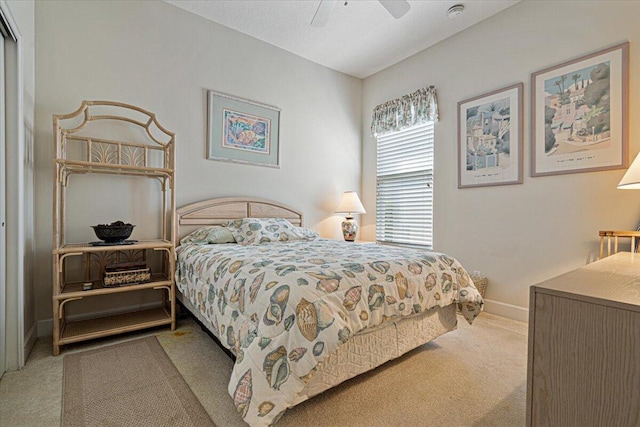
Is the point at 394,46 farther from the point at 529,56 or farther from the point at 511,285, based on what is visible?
the point at 511,285

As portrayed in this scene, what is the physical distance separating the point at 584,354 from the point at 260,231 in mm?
2405

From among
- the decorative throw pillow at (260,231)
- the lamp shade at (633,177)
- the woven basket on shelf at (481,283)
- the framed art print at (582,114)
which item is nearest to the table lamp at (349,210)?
the decorative throw pillow at (260,231)

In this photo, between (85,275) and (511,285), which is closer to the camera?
(85,275)

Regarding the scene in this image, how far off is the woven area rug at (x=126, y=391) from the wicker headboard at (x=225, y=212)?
1167 millimetres

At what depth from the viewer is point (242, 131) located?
331 centimetres

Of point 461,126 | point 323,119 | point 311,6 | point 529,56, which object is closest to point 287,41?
point 311,6

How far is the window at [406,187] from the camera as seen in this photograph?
3.58m

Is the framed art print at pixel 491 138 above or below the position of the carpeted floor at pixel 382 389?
above

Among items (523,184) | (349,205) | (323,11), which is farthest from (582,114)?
(349,205)

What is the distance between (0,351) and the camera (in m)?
1.71

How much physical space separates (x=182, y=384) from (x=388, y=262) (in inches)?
53.2

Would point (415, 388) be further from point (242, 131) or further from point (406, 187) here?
point (242, 131)

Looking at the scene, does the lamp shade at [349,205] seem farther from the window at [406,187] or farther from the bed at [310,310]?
the bed at [310,310]

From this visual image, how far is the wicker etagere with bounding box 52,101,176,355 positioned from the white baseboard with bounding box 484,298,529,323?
113 inches
